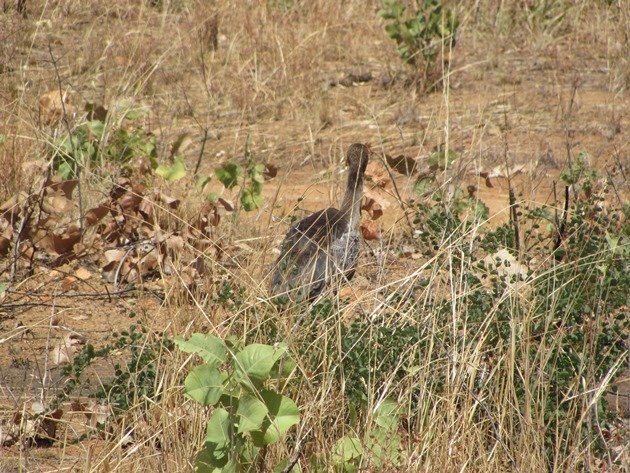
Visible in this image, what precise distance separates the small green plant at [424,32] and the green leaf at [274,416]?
19.7ft

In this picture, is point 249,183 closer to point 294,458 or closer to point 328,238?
point 328,238

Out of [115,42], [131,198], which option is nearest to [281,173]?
[115,42]

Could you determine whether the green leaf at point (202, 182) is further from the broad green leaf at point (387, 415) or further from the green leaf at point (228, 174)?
the broad green leaf at point (387, 415)

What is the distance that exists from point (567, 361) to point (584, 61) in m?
6.86

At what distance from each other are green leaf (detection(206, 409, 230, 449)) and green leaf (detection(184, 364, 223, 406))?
0.04 m

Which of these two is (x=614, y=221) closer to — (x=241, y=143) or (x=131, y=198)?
(x=131, y=198)

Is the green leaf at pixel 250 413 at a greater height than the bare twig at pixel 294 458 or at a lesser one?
greater

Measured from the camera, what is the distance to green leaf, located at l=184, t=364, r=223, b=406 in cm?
326

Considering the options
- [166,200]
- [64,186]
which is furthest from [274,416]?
[166,200]

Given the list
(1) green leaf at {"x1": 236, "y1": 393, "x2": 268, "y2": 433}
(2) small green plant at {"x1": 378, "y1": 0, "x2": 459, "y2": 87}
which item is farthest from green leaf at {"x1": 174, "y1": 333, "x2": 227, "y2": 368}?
(2) small green plant at {"x1": 378, "y1": 0, "x2": 459, "y2": 87}

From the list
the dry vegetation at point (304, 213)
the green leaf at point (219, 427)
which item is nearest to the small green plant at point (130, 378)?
the dry vegetation at point (304, 213)

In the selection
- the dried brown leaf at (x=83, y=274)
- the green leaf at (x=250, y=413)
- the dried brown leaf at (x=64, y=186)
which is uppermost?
the green leaf at (x=250, y=413)

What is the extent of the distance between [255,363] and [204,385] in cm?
16

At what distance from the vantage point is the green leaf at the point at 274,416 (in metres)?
3.32
